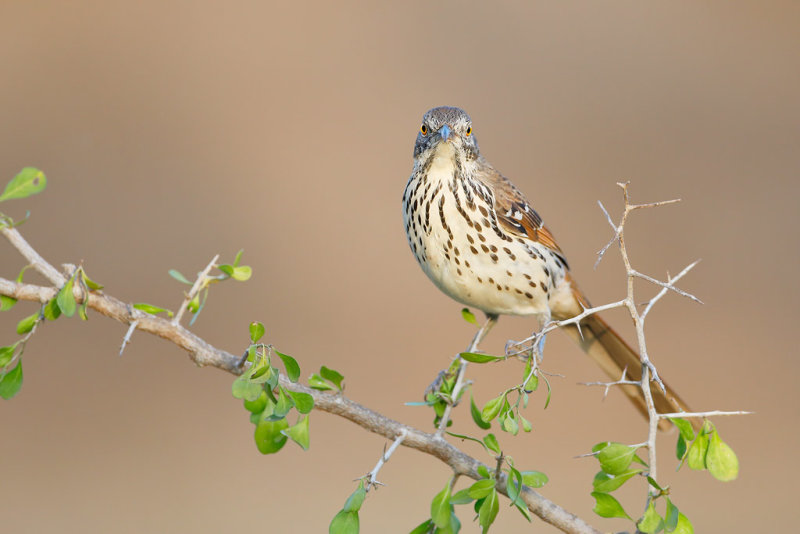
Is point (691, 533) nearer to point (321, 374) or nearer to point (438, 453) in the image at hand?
point (438, 453)

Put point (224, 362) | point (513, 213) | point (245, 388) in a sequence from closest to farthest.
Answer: point (245, 388), point (224, 362), point (513, 213)

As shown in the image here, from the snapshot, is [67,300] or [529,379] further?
[529,379]

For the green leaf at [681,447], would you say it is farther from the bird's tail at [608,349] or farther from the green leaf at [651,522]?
the bird's tail at [608,349]

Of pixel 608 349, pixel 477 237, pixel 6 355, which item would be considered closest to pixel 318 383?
pixel 6 355

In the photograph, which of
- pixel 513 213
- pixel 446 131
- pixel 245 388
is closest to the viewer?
pixel 245 388

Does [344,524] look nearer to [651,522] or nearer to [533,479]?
[533,479]

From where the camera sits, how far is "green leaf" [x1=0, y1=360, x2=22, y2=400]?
4.55ft

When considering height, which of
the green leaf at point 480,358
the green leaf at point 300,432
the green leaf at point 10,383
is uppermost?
the green leaf at point 480,358

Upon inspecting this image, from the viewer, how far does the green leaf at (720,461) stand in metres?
1.35

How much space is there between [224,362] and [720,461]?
2.91ft

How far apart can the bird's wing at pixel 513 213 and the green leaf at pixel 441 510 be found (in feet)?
4.17

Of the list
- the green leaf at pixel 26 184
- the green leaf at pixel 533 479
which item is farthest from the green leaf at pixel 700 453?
the green leaf at pixel 26 184

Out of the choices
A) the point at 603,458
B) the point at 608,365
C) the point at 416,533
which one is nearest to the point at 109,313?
the point at 416,533

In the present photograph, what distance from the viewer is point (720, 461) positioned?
1.36 meters
